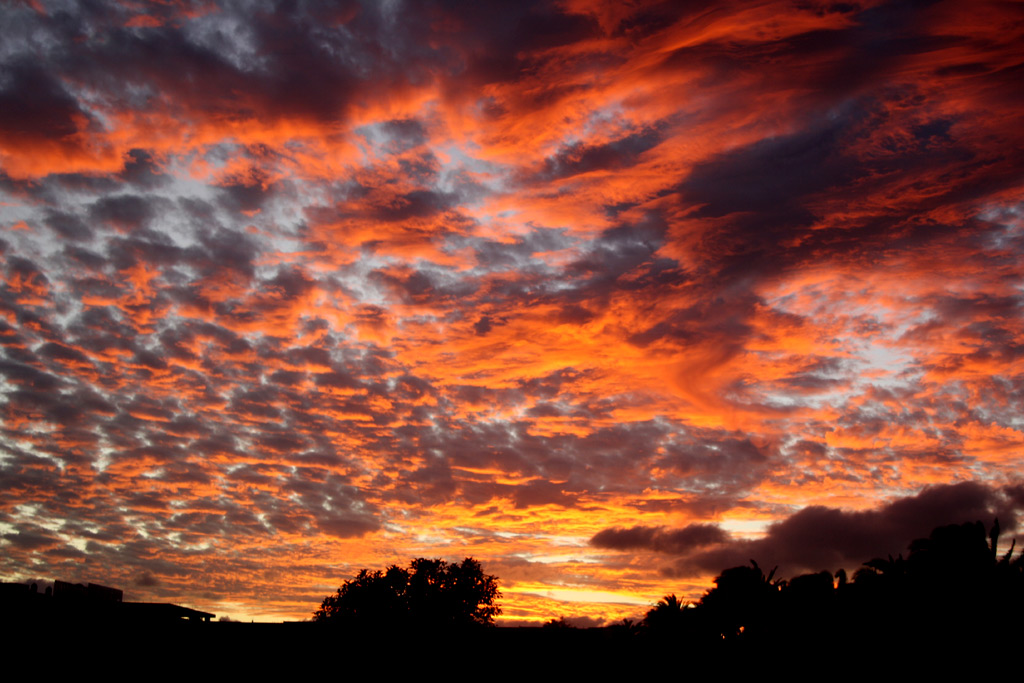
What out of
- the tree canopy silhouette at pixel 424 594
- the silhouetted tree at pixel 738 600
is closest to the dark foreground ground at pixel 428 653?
the silhouetted tree at pixel 738 600

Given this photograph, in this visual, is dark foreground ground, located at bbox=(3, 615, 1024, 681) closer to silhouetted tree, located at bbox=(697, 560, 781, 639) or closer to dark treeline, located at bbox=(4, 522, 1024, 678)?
dark treeline, located at bbox=(4, 522, 1024, 678)

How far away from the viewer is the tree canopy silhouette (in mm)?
67500

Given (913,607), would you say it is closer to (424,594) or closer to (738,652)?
(738,652)

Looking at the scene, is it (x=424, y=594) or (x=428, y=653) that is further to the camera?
(x=424, y=594)

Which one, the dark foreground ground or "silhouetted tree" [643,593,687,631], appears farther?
"silhouetted tree" [643,593,687,631]

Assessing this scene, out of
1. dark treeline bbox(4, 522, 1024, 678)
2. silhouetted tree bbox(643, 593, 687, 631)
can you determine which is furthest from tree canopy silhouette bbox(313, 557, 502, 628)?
dark treeline bbox(4, 522, 1024, 678)

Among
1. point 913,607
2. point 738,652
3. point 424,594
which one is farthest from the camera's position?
point 424,594

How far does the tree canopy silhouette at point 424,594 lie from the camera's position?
67.5 metres

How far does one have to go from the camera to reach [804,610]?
109ft

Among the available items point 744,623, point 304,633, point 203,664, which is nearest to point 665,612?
point 744,623

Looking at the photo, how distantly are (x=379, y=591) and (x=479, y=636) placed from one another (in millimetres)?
43779

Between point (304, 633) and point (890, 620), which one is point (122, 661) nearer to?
point (304, 633)

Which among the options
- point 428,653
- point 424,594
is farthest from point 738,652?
point 424,594

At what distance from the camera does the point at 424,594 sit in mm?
68562
